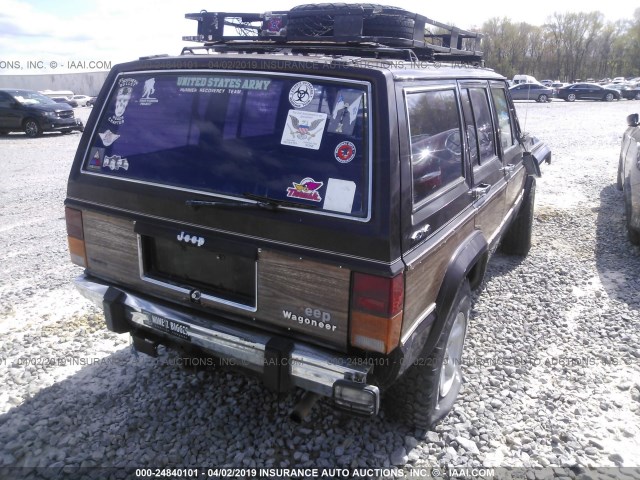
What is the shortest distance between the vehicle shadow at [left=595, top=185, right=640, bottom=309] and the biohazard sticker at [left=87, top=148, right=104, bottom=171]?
173 inches

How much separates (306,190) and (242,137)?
47 cm

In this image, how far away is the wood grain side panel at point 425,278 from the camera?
87.3 inches

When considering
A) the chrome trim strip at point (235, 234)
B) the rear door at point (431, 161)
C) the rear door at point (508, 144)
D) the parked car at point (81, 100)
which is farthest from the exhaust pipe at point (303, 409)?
the parked car at point (81, 100)

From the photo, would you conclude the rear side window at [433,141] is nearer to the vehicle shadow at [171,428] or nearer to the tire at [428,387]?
the tire at [428,387]

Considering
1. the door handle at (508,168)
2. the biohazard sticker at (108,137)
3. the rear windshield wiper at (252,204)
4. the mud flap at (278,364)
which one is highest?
the biohazard sticker at (108,137)

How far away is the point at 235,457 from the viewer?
8.74ft

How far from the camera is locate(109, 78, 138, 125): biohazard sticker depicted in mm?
2818

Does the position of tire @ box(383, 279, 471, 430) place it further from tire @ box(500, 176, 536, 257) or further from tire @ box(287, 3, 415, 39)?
tire @ box(500, 176, 536, 257)

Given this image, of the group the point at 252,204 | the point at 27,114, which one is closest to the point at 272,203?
the point at 252,204

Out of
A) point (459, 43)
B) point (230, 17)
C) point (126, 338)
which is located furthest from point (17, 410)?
point (459, 43)

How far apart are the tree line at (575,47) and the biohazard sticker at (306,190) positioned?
69.9 metres

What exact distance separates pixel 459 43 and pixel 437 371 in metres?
3.22

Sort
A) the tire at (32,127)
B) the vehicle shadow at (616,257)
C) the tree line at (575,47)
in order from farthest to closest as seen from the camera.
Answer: the tree line at (575,47), the tire at (32,127), the vehicle shadow at (616,257)

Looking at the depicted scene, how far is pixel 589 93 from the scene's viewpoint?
35.0 metres
